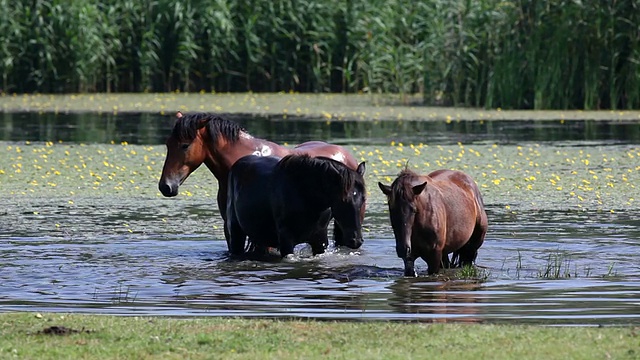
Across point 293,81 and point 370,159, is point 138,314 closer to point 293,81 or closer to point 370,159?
point 370,159

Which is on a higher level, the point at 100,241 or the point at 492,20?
the point at 492,20

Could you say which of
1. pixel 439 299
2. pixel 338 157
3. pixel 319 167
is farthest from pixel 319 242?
pixel 439 299

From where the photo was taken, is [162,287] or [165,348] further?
[162,287]

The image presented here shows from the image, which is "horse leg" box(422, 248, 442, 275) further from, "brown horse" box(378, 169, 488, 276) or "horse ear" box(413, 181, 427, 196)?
"horse ear" box(413, 181, 427, 196)

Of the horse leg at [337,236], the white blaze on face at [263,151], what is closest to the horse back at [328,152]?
the white blaze on face at [263,151]

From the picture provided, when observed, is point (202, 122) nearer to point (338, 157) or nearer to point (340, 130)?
point (338, 157)

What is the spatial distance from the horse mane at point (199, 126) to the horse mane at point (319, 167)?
31.4 inches

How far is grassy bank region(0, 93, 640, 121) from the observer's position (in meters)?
25.0

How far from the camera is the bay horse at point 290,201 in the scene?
10.9m

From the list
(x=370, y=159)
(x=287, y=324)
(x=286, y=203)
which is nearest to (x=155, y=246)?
(x=286, y=203)

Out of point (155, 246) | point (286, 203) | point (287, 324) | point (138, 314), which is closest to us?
point (287, 324)

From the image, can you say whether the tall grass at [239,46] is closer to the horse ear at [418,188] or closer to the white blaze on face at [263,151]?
the white blaze on face at [263,151]

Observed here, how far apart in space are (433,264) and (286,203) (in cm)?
148

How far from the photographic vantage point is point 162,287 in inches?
394
